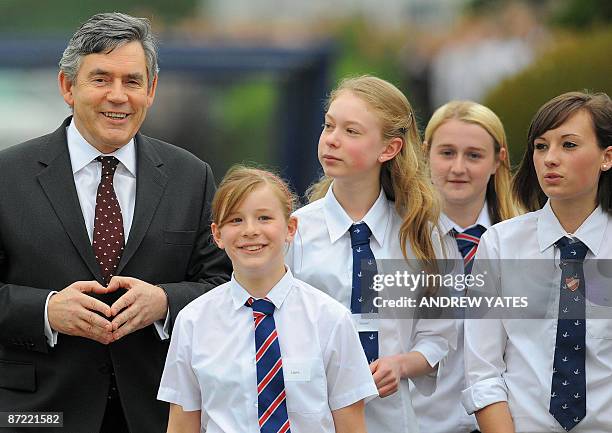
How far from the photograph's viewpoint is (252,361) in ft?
13.7

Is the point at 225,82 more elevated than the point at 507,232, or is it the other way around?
the point at 225,82

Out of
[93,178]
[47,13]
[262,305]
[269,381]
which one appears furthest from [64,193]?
[47,13]

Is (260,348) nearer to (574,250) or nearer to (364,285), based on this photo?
(364,285)

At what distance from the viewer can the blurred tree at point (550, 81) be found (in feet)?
28.3

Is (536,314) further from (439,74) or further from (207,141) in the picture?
(207,141)

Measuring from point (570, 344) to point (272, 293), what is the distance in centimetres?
109

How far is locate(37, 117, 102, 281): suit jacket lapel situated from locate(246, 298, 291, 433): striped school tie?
0.71 m

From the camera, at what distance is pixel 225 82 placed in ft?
49.4

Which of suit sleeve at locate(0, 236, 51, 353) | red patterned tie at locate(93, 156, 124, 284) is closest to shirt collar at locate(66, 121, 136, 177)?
red patterned tie at locate(93, 156, 124, 284)

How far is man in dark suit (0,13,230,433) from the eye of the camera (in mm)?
4469

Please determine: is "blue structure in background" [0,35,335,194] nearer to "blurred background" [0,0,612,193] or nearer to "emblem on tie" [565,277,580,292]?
"blurred background" [0,0,612,193]

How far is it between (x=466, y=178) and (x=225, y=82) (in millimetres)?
9929

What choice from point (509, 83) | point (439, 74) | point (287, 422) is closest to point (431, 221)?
point (287, 422)

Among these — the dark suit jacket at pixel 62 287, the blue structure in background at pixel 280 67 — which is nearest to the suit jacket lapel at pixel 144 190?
the dark suit jacket at pixel 62 287
